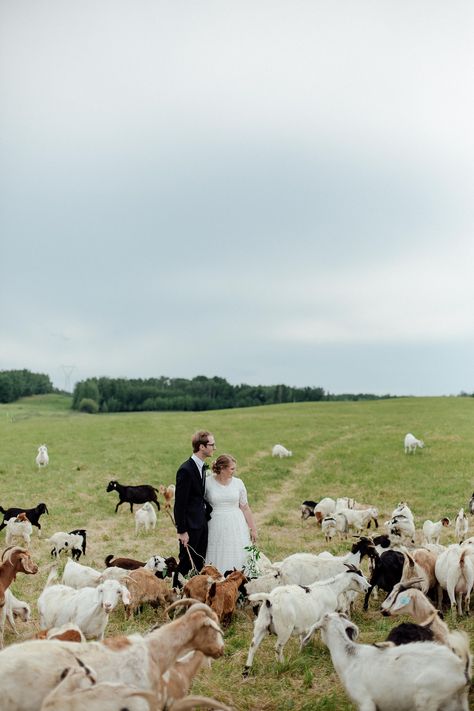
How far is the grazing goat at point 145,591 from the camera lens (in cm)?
921

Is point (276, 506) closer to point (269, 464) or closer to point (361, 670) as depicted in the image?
point (269, 464)

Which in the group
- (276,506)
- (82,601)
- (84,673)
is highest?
(84,673)

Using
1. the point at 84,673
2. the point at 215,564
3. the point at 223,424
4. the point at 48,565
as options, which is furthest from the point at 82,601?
the point at 223,424

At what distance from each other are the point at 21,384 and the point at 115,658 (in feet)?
397

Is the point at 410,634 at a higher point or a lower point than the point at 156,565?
higher

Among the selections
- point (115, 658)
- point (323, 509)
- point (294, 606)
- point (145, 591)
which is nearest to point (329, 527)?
point (323, 509)

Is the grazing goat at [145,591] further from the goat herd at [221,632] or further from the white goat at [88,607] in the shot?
the white goat at [88,607]

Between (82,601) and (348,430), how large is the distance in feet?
135

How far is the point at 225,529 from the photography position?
9805mm

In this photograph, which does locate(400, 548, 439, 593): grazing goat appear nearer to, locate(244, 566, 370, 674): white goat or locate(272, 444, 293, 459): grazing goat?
locate(244, 566, 370, 674): white goat

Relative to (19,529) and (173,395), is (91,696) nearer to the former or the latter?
(19,529)

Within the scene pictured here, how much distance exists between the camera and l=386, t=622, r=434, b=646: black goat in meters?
5.94

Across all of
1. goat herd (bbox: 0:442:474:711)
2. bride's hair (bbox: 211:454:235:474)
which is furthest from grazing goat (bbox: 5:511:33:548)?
bride's hair (bbox: 211:454:235:474)

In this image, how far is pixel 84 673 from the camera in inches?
187
